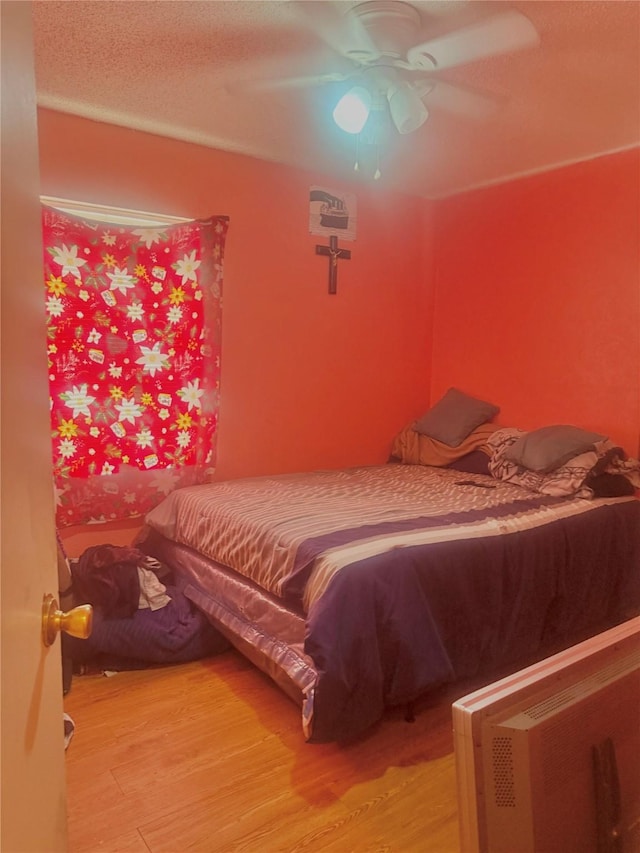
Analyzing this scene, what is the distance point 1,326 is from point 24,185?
249mm

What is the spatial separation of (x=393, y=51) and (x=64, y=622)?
2085 mm

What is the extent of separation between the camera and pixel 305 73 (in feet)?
7.81

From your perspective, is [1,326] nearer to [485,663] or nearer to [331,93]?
[485,663]

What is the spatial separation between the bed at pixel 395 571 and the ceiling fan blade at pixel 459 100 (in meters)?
1.67

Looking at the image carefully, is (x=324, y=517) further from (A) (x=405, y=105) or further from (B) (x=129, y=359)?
(A) (x=405, y=105)

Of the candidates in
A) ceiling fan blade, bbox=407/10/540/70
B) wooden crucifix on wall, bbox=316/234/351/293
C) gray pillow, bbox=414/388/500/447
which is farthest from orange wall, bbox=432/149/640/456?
ceiling fan blade, bbox=407/10/540/70

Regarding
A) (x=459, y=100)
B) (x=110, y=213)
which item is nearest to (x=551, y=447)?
(x=459, y=100)

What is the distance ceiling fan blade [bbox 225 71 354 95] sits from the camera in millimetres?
2365

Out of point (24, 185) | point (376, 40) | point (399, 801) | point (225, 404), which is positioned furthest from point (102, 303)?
point (399, 801)

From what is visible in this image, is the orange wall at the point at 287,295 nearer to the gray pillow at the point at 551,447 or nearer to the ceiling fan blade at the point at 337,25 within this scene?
the gray pillow at the point at 551,447

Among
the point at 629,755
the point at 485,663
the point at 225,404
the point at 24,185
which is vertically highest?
the point at 24,185

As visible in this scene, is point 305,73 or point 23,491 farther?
point 305,73

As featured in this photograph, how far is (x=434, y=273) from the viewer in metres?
4.25

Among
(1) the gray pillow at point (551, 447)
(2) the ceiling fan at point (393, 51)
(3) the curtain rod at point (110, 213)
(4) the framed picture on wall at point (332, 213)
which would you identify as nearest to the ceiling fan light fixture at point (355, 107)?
(2) the ceiling fan at point (393, 51)
